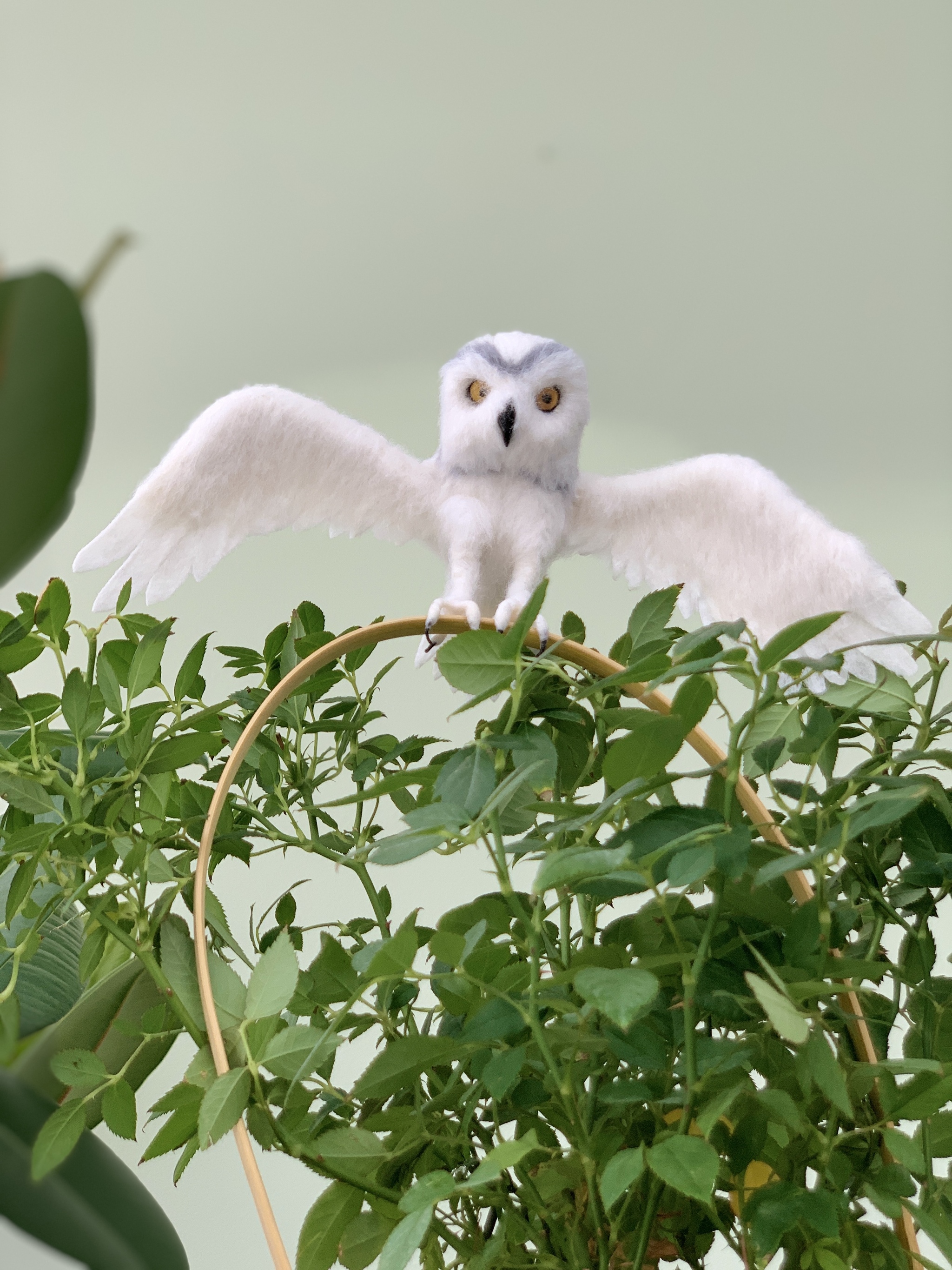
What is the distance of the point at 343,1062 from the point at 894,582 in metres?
0.78

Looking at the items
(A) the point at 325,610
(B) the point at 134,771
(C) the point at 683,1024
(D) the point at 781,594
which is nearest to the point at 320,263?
(A) the point at 325,610

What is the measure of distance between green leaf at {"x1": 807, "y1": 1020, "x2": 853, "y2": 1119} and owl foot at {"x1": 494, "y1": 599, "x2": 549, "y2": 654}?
22 centimetres

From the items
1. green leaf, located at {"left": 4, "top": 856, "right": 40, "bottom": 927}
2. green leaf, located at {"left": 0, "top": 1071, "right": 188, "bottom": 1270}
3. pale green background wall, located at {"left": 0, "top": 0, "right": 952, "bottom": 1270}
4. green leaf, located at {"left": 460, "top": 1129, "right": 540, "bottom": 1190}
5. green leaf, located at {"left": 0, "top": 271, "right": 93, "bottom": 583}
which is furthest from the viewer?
pale green background wall, located at {"left": 0, "top": 0, "right": 952, "bottom": 1270}

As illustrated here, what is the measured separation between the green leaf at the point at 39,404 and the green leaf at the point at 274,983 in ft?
1.04

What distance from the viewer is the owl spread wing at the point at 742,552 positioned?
61 centimetres

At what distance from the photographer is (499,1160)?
0.33 meters

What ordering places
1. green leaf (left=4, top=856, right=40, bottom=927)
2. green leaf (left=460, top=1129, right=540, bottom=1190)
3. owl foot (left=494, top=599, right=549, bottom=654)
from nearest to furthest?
green leaf (left=460, top=1129, right=540, bottom=1190)
green leaf (left=4, top=856, right=40, bottom=927)
owl foot (left=494, top=599, right=549, bottom=654)

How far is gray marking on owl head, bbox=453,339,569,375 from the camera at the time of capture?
0.63 metres

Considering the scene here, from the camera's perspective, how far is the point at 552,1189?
44 cm

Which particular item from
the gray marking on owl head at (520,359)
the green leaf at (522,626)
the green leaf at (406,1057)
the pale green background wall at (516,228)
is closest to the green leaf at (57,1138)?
the green leaf at (406,1057)

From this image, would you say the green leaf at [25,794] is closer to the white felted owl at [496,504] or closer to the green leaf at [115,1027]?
the green leaf at [115,1027]

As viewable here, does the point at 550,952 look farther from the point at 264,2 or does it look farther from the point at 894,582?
the point at 264,2

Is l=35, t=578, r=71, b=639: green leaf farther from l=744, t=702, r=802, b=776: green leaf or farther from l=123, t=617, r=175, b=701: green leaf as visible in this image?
l=744, t=702, r=802, b=776: green leaf

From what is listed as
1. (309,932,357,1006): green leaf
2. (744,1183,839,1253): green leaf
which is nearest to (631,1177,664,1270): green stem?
(744,1183,839,1253): green leaf
